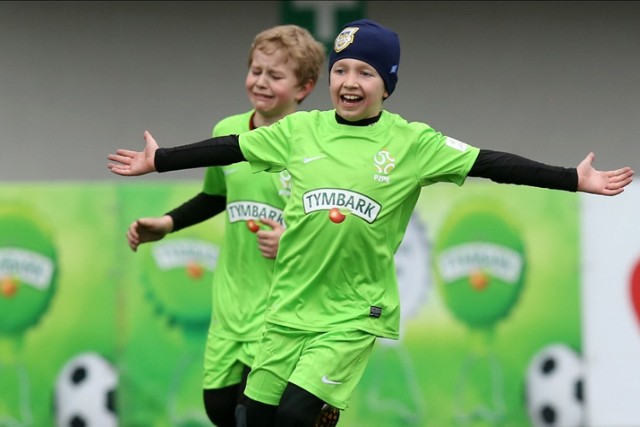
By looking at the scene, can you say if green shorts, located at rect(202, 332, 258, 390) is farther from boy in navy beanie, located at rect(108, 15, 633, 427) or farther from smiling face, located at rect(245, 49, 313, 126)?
smiling face, located at rect(245, 49, 313, 126)

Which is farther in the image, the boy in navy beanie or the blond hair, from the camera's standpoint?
the blond hair

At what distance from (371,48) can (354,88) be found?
150mm

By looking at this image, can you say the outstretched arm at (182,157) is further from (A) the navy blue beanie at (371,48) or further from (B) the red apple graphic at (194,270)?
(B) the red apple graphic at (194,270)

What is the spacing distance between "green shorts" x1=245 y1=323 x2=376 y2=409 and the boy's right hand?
3.16 ft

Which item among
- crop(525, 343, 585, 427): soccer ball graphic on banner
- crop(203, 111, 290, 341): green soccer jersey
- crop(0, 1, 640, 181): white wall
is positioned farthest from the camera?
crop(0, 1, 640, 181): white wall

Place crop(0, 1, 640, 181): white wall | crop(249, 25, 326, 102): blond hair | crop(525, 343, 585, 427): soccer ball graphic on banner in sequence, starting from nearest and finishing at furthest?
crop(249, 25, 326, 102): blond hair, crop(525, 343, 585, 427): soccer ball graphic on banner, crop(0, 1, 640, 181): white wall

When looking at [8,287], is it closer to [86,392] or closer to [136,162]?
[86,392]

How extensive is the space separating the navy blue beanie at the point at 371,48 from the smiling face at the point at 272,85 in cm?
70

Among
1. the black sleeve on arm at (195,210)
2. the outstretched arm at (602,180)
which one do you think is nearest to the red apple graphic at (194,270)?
the black sleeve on arm at (195,210)

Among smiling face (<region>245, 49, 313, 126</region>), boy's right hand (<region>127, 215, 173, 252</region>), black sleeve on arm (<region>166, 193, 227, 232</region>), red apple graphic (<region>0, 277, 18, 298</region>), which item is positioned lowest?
red apple graphic (<region>0, 277, 18, 298</region>)

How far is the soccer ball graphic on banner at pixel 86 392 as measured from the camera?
24.7 feet

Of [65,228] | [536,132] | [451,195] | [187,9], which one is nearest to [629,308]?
[451,195]

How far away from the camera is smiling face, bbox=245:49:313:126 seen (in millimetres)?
5457

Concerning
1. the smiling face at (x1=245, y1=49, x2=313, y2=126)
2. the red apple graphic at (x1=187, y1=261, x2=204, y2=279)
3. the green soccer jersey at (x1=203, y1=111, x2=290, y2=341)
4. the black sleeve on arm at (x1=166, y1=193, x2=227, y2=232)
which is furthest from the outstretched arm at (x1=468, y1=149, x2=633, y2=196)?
the red apple graphic at (x1=187, y1=261, x2=204, y2=279)
